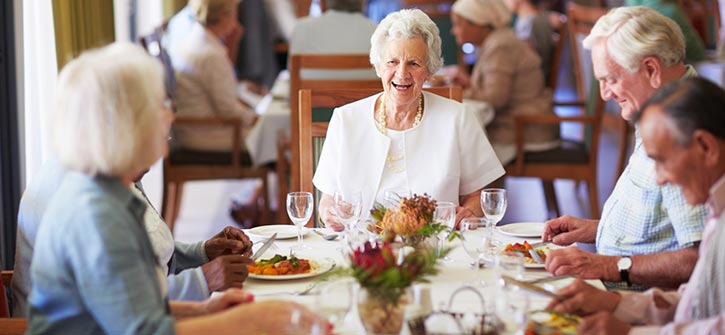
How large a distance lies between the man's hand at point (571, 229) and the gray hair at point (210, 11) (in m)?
3.26

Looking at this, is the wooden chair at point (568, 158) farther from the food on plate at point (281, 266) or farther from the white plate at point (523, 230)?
the food on plate at point (281, 266)

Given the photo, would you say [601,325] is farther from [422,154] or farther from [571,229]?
[422,154]

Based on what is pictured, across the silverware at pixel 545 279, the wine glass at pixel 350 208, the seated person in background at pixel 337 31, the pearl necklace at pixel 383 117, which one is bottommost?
the silverware at pixel 545 279

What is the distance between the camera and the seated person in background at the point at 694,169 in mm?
1820

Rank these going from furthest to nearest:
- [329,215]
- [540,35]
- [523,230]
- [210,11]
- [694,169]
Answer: [540,35] < [210,11] < [329,215] < [523,230] < [694,169]

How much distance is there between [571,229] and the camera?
2.66 metres

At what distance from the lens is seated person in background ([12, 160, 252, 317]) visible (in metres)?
2.15

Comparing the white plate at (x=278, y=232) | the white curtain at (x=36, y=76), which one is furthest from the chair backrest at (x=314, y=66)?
the white plate at (x=278, y=232)

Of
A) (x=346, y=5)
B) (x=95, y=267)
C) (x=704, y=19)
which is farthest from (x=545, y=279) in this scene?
(x=704, y=19)

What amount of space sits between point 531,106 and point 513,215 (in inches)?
34.9

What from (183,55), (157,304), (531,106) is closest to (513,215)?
(531,106)

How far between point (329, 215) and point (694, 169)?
1.26 meters

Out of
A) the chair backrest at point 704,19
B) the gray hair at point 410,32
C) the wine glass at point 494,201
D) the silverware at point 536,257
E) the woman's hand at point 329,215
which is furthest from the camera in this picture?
the chair backrest at point 704,19

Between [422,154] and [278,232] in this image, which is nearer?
[278,232]
